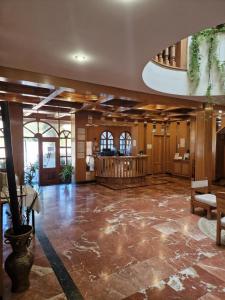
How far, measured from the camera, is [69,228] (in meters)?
3.97

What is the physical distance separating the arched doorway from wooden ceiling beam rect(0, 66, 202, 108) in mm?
5575

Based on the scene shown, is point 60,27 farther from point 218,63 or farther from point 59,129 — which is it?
point 59,129

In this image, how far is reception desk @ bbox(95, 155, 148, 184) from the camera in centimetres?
812

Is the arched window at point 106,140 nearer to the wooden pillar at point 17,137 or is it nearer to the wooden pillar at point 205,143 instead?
the wooden pillar at point 17,137

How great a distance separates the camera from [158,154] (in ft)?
35.8

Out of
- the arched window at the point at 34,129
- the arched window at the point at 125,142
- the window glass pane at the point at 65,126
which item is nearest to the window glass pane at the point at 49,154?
the arched window at the point at 34,129

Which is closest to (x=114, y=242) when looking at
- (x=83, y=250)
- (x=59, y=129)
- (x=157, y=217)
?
(x=83, y=250)

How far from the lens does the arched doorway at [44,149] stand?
885cm

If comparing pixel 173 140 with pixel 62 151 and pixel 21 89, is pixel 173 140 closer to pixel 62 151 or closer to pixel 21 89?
pixel 62 151

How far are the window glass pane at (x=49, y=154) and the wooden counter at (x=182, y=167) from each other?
5852 mm

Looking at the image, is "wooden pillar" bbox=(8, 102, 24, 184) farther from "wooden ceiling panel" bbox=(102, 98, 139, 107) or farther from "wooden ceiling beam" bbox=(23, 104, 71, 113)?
"wooden ceiling panel" bbox=(102, 98, 139, 107)

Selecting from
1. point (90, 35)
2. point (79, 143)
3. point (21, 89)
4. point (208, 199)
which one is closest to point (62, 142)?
point (79, 143)

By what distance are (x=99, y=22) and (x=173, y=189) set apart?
6414mm

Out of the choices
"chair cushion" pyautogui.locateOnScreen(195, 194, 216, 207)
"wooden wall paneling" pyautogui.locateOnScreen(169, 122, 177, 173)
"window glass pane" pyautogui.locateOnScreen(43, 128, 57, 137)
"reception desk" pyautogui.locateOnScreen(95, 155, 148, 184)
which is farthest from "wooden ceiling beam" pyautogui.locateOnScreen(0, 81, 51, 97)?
"wooden wall paneling" pyautogui.locateOnScreen(169, 122, 177, 173)
